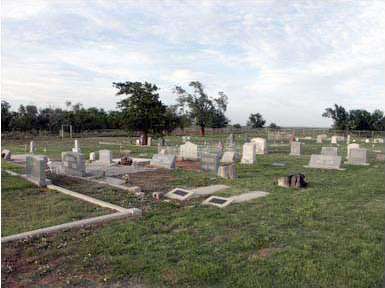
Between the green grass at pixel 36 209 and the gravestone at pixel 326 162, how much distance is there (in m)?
10.9

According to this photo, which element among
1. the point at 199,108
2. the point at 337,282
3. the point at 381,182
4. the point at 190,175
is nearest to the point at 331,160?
the point at 381,182

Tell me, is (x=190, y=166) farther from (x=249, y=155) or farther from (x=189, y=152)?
(x=189, y=152)

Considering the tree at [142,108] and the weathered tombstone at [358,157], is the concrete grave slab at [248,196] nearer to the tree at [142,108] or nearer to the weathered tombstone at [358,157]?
the weathered tombstone at [358,157]

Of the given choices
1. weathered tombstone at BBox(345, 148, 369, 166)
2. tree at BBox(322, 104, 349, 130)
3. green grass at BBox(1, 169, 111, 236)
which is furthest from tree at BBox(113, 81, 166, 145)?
tree at BBox(322, 104, 349, 130)

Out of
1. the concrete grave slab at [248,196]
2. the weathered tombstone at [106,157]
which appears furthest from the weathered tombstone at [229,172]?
the weathered tombstone at [106,157]

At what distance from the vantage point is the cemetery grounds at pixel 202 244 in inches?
156

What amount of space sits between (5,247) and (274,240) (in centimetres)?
400

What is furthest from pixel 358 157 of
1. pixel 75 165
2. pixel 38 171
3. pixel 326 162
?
pixel 38 171

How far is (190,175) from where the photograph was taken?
12594mm

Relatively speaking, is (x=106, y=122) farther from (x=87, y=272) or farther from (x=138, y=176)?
(x=87, y=272)

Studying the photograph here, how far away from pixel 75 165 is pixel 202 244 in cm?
844

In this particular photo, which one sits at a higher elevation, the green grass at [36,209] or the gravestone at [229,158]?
the gravestone at [229,158]

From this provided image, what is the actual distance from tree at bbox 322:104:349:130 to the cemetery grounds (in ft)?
194

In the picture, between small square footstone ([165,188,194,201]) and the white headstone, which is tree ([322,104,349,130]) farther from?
small square footstone ([165,188,194,201])
